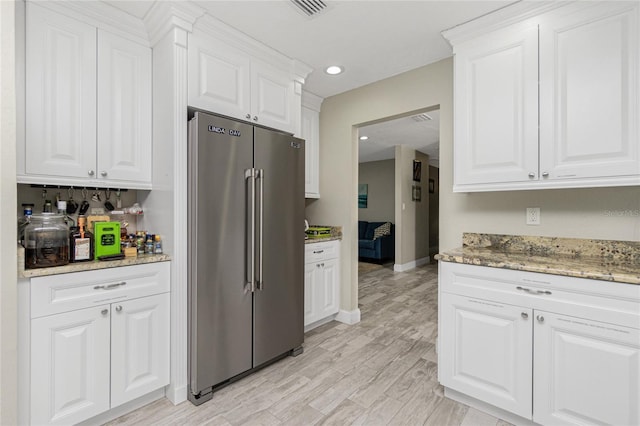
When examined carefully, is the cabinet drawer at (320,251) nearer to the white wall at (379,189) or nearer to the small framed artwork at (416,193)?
the small framed artwork at (416,193)

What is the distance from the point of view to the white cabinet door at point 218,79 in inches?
78.5

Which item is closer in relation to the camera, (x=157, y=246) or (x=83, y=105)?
(x=83, y=105)

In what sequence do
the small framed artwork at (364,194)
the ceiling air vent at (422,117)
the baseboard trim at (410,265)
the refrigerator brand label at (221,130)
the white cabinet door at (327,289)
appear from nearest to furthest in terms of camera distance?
the refrigerator brand label at (221,130) → the white cabinet door at (327,289) → the ceiling air vent at (422,117) → the baseboard trim at (410,265) → the small framed artwork at (364,194)

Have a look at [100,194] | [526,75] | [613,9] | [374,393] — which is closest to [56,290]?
[100,194]

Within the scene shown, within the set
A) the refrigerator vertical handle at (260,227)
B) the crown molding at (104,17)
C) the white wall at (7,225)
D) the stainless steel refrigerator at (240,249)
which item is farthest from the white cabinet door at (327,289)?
the crown molding at (104,17)

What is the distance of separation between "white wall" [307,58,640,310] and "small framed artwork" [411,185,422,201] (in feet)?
11.8

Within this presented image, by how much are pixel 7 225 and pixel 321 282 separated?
7.63 feet

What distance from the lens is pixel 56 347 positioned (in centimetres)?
154

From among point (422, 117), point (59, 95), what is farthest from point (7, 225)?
point (422, 117)

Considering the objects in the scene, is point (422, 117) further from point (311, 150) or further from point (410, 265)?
point (410, 265)

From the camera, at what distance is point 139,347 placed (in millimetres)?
1813

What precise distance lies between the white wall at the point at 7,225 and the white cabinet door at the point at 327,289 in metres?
2.13

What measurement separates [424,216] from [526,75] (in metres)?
5.44

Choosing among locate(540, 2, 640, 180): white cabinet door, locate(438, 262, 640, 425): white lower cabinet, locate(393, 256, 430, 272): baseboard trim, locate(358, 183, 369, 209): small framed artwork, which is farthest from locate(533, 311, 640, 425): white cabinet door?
locate(358, 183, 369, 209): small framed artwork
